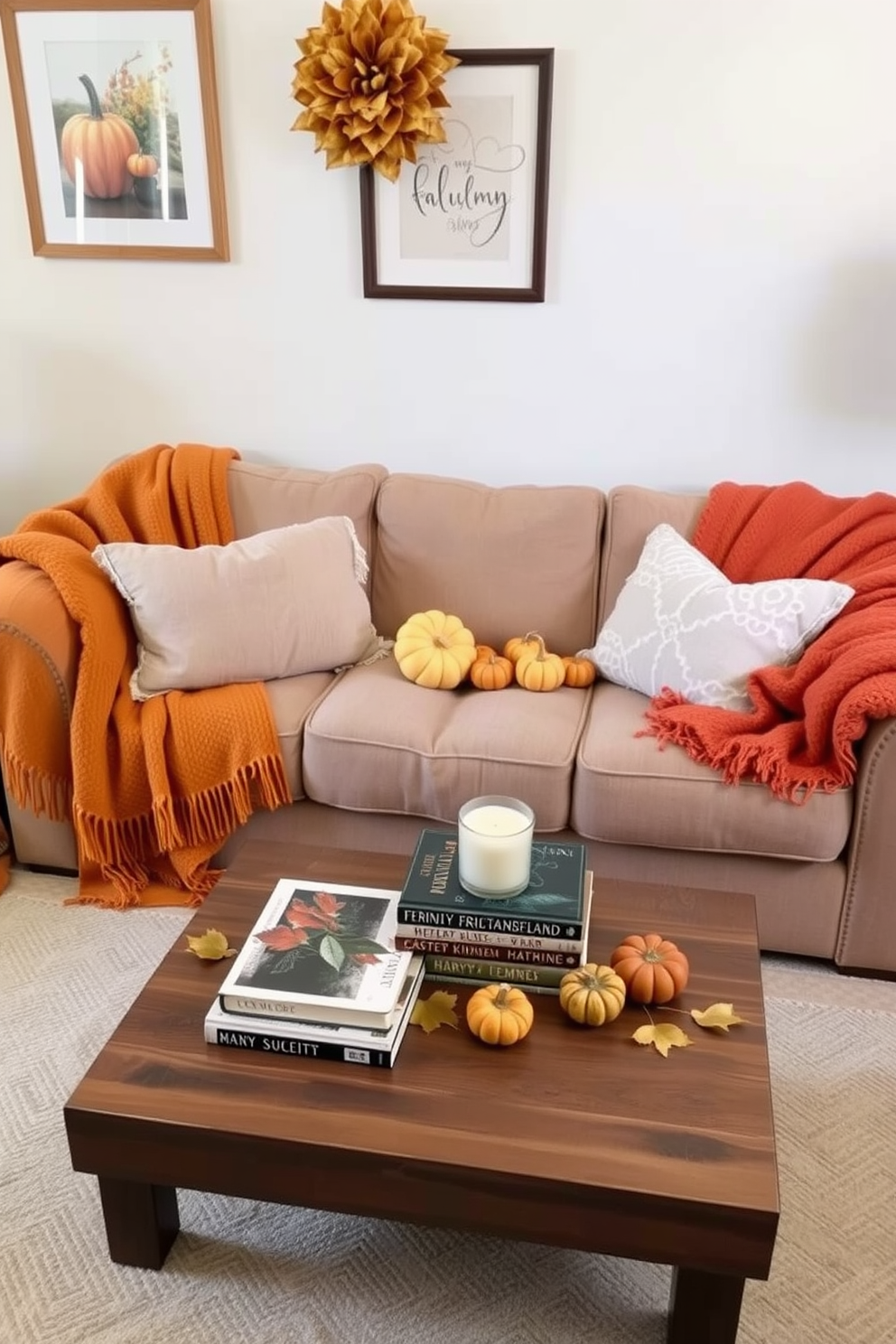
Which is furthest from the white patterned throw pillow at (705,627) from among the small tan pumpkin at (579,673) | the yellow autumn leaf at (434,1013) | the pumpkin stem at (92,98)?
the pumpkin stem at (92,98)

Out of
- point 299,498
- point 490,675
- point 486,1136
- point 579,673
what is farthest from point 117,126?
point 486,1136

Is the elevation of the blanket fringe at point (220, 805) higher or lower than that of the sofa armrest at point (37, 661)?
lower

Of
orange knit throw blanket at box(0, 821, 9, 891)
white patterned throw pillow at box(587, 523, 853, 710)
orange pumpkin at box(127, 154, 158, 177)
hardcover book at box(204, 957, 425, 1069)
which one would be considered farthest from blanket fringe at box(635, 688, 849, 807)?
orange pumpkin at box(127, 154, 158, 177)

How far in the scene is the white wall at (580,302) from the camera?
2.45 metres

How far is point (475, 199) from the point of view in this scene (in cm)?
261

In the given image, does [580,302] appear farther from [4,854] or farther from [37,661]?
[4,854]

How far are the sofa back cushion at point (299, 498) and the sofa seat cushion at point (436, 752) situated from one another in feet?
1.77

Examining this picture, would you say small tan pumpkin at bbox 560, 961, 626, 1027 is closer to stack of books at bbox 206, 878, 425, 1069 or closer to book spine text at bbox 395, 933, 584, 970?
book spine text at bbox 395, 933, 584, 970

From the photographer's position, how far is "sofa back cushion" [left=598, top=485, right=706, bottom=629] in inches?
100

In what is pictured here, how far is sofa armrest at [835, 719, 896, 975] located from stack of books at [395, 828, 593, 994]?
2.38 feet

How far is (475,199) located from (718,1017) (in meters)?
2.01

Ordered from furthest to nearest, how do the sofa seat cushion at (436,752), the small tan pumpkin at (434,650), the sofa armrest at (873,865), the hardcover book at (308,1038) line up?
the small tan pumpkin at (434,650)
the sofa seat cushion at (436,752)
the sofa armrest at (873,865)
the hardcover book at (308,1038)

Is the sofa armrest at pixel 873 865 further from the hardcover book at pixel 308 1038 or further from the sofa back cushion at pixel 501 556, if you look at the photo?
the hardcover book at pixel 308 1038

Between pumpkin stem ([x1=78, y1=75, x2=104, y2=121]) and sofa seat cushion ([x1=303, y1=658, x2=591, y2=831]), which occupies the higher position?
pumpkin stem ([x1=78, y1=75, x2=104, y2=121])
